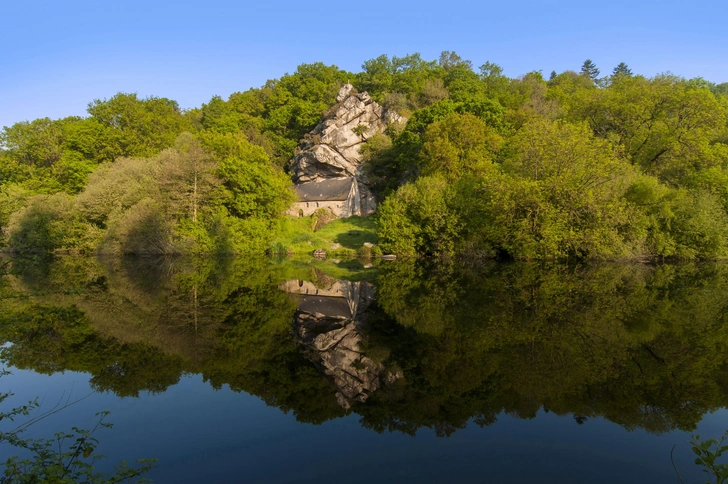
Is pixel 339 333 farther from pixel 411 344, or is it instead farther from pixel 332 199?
pixel 332 199

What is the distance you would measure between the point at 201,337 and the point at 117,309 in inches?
249

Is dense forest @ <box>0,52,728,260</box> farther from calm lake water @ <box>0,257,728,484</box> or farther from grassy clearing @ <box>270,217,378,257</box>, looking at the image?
calm lake water @ <box>0,257,728,484</box>

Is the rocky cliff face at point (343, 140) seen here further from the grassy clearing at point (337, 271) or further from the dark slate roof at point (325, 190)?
the grassy clearing at point (337, 271)

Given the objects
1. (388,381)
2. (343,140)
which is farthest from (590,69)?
(388,381)

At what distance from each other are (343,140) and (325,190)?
10.9 meters

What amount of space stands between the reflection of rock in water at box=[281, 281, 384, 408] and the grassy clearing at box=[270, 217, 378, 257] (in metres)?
20.8

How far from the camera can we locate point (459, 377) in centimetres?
948

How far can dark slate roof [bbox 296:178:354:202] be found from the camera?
59062 mm

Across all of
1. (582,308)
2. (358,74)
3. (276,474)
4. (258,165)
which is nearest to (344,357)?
(276,474)

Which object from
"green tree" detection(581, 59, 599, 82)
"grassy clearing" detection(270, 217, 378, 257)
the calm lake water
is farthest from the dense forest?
"green tree" detection(581, 59, 599, 82)

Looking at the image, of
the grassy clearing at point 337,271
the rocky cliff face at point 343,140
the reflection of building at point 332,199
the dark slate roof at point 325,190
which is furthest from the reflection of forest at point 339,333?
the rocky cliff face at point 343,140

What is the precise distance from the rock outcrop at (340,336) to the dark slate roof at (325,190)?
37.2 m

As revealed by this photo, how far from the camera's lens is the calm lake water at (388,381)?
656cm

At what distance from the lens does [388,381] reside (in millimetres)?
9438
